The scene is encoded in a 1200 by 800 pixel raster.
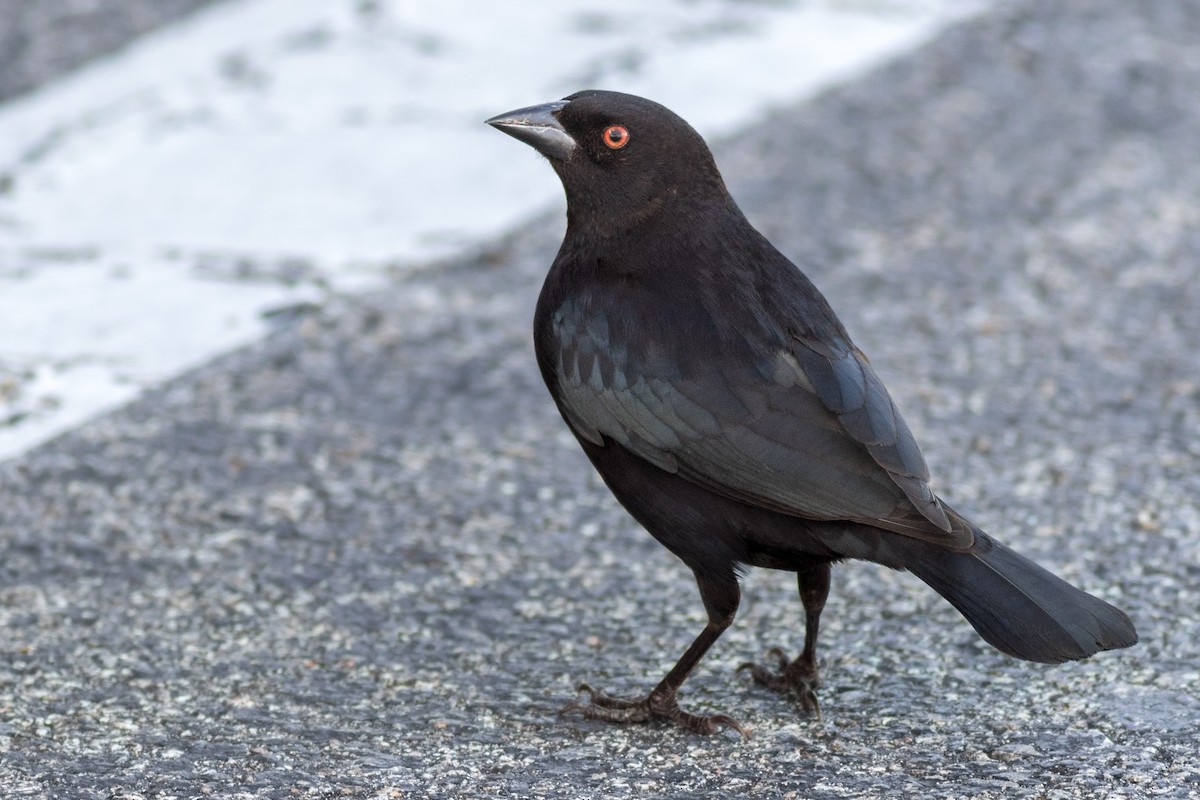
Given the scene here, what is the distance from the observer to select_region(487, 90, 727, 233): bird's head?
13.2 ft

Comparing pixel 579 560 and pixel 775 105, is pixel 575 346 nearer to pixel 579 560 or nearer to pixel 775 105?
pixel 579 560

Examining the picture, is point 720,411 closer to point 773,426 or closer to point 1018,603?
point 773,426

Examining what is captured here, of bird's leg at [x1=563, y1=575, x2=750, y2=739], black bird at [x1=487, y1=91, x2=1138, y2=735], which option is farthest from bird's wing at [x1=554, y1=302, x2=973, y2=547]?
bird's leg at [x1=563, y1=575, x2=750, y2=739]

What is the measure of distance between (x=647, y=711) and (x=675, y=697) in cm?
7

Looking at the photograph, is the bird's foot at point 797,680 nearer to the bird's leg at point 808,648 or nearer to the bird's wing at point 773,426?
the bird's leg at point 808,648

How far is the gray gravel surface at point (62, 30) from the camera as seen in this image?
774 cm

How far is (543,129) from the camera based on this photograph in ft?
13.4

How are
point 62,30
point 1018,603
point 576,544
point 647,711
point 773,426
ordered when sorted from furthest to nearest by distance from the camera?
point 62,30
point 576,544
point 647,711
point 773,426
point 1018,603

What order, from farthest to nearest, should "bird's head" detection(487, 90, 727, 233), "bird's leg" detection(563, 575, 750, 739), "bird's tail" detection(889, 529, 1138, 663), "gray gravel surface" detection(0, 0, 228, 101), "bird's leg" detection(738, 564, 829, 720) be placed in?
"gray gravel surface" detection(0, 0, 228, 101) < "bird's head" detection(487, 90, 727, 233) < "bird's leg" detection(738, 564, 829, 720) < "bird's leg" detection(563, 575, 750, 739) < "bird's tail" detection(889, 529, 1138, 663)

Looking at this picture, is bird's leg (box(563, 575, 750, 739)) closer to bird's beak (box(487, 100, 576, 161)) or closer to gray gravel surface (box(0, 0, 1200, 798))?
gray gravel surface (box(0, 0, 1200, 798))

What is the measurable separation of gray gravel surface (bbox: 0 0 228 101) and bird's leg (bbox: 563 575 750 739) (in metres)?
4.93

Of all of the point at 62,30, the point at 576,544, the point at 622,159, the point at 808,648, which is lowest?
the point at 576,544

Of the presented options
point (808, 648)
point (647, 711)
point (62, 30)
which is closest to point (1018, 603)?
point (808, 648)

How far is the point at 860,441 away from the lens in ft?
11.7
